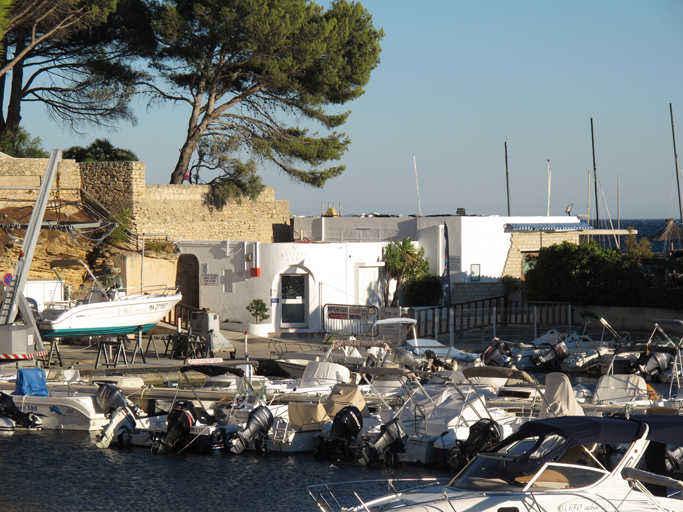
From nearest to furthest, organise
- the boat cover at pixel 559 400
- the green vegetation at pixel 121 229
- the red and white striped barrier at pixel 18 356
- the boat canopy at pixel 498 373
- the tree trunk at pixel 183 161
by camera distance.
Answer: the boat cover at pixel 559 400 < the boat canopy at pixel 498 373 < the red and white striped barrier at pixel 18 356 < the green vegetation at pixel 121 229 < the tree trunk at pixel 183 161

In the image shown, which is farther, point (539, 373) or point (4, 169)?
point (4, 169)

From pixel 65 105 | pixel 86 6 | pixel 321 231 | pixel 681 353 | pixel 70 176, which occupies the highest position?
pixel 86 6

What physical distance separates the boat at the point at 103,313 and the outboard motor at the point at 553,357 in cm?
1103

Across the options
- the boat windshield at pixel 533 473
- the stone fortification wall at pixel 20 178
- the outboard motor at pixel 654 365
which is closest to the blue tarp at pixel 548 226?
the outboard motor at pixel 654 365

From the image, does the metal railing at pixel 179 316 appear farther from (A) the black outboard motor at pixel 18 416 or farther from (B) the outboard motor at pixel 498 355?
(B) the outboard motor at pixel 498 355

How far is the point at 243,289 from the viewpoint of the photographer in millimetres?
26562

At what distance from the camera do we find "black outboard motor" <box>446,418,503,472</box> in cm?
1241

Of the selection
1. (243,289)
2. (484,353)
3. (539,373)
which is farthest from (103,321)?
(539,373)

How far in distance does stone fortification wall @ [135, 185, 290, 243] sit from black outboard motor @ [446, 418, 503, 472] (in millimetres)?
18648

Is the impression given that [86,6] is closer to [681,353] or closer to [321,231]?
[321,231]

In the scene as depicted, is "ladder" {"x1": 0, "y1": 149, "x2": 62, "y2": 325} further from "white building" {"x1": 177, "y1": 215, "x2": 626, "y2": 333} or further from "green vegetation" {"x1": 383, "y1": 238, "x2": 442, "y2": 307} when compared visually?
"green vegetation" {"x1": 383, "y1": 238, "x2": 442, "y2": 307}

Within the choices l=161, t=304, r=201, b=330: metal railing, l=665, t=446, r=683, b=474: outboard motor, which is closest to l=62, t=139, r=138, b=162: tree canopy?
l=161, t=304, r=201, b=330: metal railing

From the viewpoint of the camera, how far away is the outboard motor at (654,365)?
2000 centimetres

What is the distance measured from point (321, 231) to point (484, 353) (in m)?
12.0
